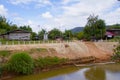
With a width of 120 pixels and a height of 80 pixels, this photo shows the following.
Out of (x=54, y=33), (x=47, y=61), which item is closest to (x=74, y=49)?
(x=47, y=61)

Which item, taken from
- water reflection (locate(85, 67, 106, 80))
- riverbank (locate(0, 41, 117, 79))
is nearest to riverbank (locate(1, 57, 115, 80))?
riverbank (locate(0, 41, 117, 79))

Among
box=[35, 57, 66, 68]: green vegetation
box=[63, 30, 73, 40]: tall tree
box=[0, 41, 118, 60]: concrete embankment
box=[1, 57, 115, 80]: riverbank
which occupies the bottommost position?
box=[1, 57, 115, 80]: riverbank

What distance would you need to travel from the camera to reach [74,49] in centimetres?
4025

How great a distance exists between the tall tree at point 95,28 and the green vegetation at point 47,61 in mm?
22916

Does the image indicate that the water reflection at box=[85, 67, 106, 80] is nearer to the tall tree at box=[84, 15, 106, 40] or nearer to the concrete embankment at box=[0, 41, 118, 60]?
the concrete embankment at box=[0, 41, 118, 60]

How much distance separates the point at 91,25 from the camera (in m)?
54.4

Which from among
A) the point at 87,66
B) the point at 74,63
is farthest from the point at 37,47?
the point at 87,66

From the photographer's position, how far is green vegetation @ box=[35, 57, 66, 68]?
29000mm

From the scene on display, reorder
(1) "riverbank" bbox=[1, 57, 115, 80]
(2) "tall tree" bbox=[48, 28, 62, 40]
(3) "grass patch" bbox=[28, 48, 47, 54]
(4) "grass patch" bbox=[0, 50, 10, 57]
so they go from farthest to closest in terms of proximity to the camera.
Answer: (2) "tall tree" bbox=[48, 28, 62, 40] < (3) "grass patch" bbox=[28, 48, 47, 54] < (4) "grass patch" bbox=[0, 50, 10, 57] < (1) "riverbank" bbox=[1, 57, 115, 80]

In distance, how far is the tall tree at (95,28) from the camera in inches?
2121

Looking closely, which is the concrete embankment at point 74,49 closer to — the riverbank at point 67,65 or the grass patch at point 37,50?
the grass patch at point 37,50

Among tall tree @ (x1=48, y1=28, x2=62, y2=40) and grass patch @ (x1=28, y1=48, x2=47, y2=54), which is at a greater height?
tall tree @ (x1=48, y1=28, x2=62, y2=40)

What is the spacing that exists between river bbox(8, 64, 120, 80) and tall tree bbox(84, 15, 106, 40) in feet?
75.0

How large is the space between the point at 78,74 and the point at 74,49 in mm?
12198
